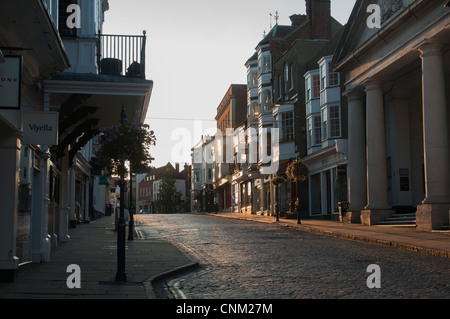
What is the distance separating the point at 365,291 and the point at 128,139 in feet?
15.2

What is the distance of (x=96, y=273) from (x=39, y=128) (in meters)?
2.76

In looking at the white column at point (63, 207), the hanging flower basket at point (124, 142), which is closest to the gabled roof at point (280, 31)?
the white column at point (63, 207)

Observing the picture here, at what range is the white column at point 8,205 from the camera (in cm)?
913

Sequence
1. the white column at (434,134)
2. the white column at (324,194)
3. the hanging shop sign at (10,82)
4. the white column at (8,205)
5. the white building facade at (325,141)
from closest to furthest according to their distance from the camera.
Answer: the hanging shop sign at (10,82), the white column at (8,205), the white column at (434,134), the white building facade at (325,141), the white column at (324,194)

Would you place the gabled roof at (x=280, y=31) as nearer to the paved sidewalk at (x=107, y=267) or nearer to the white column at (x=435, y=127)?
the white column at (x=435, y=127)

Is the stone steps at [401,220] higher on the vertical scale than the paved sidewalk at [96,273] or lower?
higher

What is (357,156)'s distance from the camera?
28469mm

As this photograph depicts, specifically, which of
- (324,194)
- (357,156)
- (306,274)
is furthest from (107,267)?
(324,194)

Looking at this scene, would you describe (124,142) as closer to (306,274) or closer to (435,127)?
(306,274)

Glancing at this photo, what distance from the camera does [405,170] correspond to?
2812cm

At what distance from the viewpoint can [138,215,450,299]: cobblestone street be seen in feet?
26.9

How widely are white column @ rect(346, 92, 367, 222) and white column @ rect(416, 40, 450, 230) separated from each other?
7251 millimetres

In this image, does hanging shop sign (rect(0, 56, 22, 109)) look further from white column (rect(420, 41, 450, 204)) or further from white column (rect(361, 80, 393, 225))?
white column (rect(361, 80, 393, 225))

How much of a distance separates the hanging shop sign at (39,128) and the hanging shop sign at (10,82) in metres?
2.55
